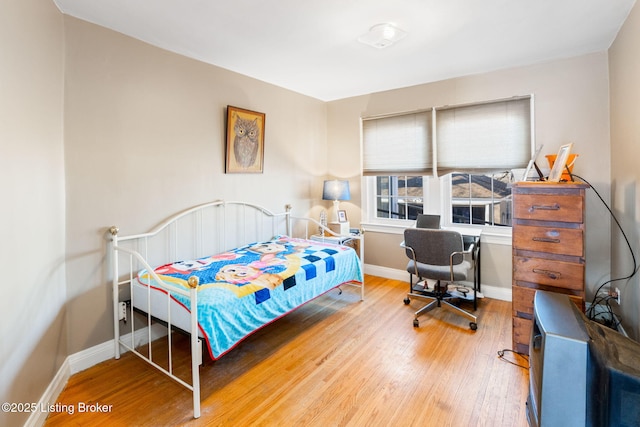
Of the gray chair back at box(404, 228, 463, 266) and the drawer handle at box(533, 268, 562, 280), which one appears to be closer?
the drawer handle at box(533, 268, 562, 280)

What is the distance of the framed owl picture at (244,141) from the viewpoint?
3240 millimetres

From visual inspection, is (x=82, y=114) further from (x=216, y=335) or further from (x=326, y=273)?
(x=326, y=273)

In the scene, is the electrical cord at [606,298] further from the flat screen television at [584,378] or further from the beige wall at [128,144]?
the beige wall at [128,144]

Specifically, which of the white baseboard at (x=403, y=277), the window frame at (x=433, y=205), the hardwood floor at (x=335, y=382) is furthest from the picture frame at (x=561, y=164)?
the white baseboard at (x=403, y=277)

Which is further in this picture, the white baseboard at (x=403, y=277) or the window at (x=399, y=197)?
the window at (x=399, y=197)

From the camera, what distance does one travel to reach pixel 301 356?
7.99 feet

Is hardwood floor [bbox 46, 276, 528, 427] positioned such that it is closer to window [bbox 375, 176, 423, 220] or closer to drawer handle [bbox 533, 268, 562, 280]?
drawer handle [bbox 533, 268, 562, 280]

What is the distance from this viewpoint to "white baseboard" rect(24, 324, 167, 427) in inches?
69.5

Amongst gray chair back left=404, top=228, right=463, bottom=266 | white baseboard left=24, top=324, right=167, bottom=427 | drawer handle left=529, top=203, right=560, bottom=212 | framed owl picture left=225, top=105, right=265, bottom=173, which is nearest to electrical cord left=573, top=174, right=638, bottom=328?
drawer handle left=529, top=203, right=560, bottom=212

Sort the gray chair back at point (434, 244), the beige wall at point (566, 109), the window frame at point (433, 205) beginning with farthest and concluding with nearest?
the window frame at point (433, 205) < the beige wall at point (566, 109) < the gray chair back at point (434, 244)

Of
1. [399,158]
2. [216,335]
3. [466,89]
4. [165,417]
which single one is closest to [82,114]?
[216,335]

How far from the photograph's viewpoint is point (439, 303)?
10.5 ft

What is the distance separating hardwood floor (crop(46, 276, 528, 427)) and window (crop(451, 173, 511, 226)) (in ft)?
3.52

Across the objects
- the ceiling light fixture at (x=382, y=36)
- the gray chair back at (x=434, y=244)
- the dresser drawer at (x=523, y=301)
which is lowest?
the dresser drawer at (x=523, y=301)
